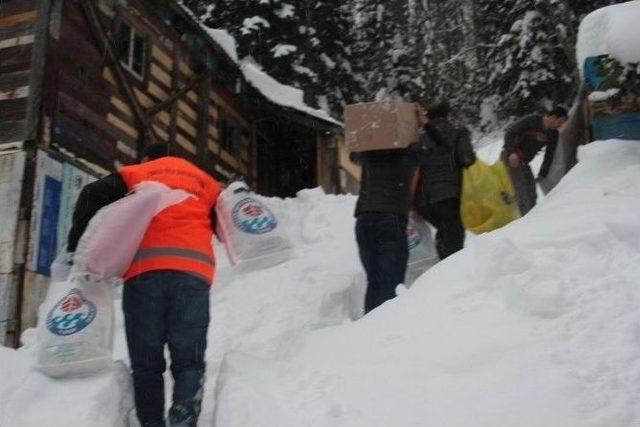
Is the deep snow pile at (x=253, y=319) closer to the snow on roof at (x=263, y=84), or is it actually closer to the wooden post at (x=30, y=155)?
the wooden post at (x=30, y=155)

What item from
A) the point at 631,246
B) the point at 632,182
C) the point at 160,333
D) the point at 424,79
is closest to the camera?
the point at 160,333

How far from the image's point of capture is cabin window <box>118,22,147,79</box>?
10516 millimetres

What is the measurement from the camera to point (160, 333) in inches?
131

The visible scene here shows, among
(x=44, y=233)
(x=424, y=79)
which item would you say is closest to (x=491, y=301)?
(x=44, y=233)

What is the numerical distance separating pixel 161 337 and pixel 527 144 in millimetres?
4091

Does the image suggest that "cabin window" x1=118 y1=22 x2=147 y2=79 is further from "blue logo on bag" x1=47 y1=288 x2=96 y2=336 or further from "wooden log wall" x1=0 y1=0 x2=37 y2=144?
"blue logo on bag" x1=47 y1=288 x2=96 y2=336

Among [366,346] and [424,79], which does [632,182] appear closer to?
[366,346]

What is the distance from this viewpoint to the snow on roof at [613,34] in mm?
5047

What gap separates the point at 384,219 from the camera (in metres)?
4.89

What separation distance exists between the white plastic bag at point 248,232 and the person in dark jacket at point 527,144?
2717 mm

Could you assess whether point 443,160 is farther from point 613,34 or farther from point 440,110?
point 613,34

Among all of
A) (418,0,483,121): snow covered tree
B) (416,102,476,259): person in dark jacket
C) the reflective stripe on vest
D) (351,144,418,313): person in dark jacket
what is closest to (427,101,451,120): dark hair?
(416,102,476,259): person in dark jacket

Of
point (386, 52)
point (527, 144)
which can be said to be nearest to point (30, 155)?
point (527, 144)

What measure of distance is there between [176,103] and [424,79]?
57.3 feet
